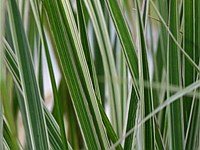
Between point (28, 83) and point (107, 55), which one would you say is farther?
point (107, 55)

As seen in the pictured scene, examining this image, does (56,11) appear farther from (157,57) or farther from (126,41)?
(157,57)

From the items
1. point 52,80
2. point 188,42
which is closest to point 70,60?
point 52,80

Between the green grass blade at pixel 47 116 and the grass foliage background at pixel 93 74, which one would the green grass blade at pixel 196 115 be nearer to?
the grass foliage background at pixel 93 74

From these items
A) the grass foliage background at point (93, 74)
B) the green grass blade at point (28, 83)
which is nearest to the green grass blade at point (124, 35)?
the grass foliage background at point (93, 74)

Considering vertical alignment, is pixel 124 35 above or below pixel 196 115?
above

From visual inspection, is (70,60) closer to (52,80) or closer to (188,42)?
(52,80)

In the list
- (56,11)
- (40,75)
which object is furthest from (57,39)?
(40,75)
